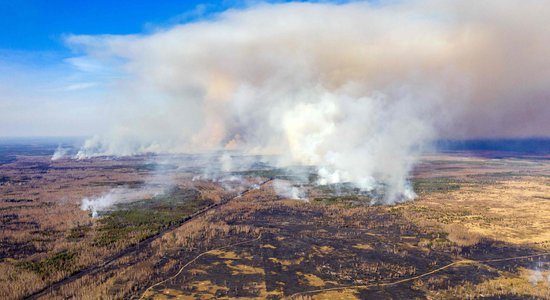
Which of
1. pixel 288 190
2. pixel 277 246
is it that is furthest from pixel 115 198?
pixel 277 246

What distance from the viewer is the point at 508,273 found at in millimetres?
56031

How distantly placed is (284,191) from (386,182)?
47540 millimetres

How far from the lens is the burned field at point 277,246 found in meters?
51.2

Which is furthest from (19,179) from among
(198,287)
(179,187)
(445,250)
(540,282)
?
(540,282)

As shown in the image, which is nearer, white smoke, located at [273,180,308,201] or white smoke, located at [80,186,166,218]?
white smoke, located at [80,186,166,218]

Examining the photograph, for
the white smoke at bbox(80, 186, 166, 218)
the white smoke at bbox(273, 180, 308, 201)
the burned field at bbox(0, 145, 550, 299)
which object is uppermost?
the white smoke at bbox(273, 180, 308, 201)

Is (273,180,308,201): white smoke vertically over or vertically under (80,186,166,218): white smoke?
over

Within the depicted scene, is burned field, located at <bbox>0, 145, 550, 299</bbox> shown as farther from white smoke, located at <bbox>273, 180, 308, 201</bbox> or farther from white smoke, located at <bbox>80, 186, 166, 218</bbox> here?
white smoke, located at <bbox>273, 180, 308, 201</bbox>

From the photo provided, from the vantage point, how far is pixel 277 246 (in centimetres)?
6925

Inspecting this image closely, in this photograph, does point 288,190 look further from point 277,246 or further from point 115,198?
point 277,246

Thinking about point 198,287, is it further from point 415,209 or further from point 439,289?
point 415,209

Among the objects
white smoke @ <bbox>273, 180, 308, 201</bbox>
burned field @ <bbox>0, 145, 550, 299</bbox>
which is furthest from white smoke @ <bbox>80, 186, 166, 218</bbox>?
white smoke @ <bbox>273, 180, 308, 201</bbox>

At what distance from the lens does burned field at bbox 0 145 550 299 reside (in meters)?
51.2

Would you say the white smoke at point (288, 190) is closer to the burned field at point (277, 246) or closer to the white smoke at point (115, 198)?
the burned field at point (277, 246)
